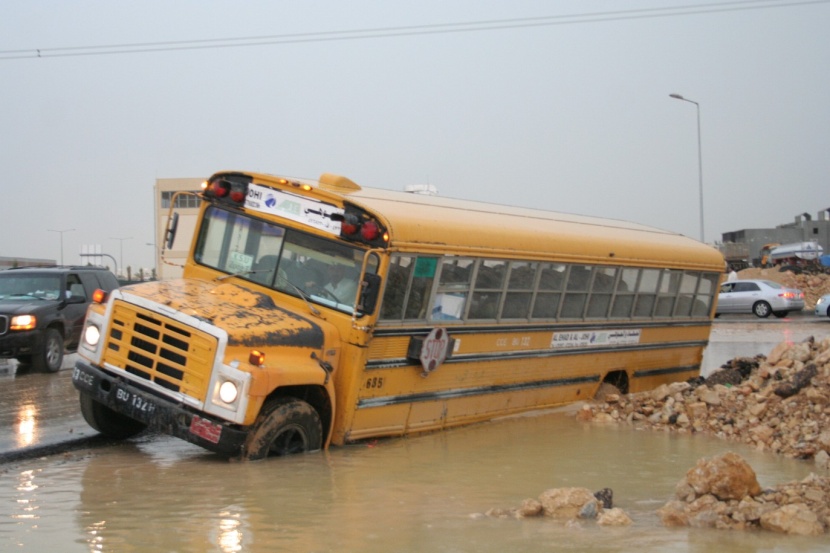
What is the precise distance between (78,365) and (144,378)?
2.63 ft

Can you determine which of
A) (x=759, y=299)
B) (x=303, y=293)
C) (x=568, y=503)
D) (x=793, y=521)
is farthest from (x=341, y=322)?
(x=759, y=299)

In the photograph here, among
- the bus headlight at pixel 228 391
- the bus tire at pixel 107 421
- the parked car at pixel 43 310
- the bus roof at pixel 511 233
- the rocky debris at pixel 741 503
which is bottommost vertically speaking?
the parked car at pixel 43 310

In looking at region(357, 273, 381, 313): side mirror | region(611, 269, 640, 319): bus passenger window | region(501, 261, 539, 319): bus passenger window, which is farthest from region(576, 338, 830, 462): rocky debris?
region(357, 273, 381, 313): side mirror

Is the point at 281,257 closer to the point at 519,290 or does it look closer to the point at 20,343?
the point at 519,290

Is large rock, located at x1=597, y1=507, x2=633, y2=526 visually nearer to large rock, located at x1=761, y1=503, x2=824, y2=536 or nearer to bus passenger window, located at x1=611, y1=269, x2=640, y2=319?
large rock, located at x1=761, y1=503, x2=824, y2=536

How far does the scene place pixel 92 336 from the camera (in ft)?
28.1

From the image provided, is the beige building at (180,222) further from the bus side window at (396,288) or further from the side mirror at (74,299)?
the bus side window at (396,288)

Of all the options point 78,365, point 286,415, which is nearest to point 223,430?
Answer: point 286,415

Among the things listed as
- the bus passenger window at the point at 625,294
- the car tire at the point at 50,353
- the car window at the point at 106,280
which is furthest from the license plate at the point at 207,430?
the car window at the point at 106,280

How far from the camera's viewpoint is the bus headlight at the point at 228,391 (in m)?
7.81

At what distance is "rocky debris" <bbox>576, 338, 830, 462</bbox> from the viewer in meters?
10.4

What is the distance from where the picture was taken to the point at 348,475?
321 inches

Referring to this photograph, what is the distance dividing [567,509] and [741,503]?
109 cm

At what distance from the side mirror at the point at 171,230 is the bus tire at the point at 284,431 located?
8.05 feet
